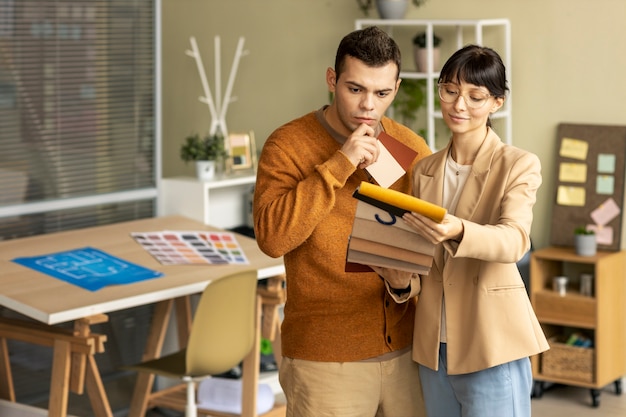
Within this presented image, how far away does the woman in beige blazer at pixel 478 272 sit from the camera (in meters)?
1.75

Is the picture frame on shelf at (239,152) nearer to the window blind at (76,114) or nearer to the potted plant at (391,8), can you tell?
the window blind at (76,114)

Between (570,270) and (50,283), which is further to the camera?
(570,270)

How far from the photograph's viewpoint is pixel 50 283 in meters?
3.36

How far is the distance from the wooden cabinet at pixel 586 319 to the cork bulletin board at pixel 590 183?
0.35ft

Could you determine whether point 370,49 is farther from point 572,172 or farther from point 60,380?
point 572,172

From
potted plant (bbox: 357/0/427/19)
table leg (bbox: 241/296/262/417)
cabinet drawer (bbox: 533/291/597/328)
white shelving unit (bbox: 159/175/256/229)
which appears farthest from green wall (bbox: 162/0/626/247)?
table leg (bbox: 241/296/262/417)

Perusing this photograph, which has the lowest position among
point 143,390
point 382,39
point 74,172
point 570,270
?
point 143,390

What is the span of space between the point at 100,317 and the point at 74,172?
3.77 ft

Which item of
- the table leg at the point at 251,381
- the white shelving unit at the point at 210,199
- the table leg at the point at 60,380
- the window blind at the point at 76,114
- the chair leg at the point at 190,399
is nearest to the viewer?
the table leg at the point at 60,380

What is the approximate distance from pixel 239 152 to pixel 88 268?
142cm

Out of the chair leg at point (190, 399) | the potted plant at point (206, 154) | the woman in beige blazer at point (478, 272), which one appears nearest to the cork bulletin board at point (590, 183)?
the potted plant at point (206, 154)

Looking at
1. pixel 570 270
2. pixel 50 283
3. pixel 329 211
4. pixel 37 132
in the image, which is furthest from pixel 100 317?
pixel 570 270

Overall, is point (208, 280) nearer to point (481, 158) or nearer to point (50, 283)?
point (50, 283)

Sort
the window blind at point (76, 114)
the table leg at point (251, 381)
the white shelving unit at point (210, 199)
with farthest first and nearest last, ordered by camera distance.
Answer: the white shelving unit at point (210, 199) → the window blind at point (76, 114) → the table leg at point (251, 381)
